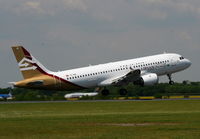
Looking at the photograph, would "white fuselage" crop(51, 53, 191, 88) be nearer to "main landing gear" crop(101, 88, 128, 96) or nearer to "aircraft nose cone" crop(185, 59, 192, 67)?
"aircraft nose cone" crop(185, 59, 192, 67)

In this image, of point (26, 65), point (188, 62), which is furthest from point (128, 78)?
point (26, 65)

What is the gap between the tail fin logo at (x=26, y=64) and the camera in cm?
8712

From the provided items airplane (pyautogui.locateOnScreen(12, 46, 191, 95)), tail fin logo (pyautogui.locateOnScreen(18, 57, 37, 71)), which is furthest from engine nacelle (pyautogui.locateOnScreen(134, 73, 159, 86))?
tail fin logo (pyautogui.locateOnScreen(18, 57, 37, 71))

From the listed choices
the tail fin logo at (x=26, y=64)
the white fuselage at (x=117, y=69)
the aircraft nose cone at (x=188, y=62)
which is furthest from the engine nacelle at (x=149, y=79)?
the tail fin logo at (x=26, y=64)

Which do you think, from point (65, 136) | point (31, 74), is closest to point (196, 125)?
point (65, 136)

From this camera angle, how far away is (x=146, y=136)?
3666cm

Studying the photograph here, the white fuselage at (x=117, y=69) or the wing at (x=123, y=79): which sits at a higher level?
the white fuselage at (x=117, y=69)

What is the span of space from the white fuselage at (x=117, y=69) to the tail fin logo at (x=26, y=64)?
3.38 meters

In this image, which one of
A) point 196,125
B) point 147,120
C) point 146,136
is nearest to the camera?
point 146,136

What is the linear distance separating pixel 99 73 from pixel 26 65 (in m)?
10.7

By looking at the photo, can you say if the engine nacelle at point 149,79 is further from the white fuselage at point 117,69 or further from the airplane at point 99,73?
the white fuselage at point 117,69

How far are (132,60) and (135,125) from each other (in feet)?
155

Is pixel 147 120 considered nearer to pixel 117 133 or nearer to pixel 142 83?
pixel 117 133

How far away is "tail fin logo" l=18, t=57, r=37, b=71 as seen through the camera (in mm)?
87125
